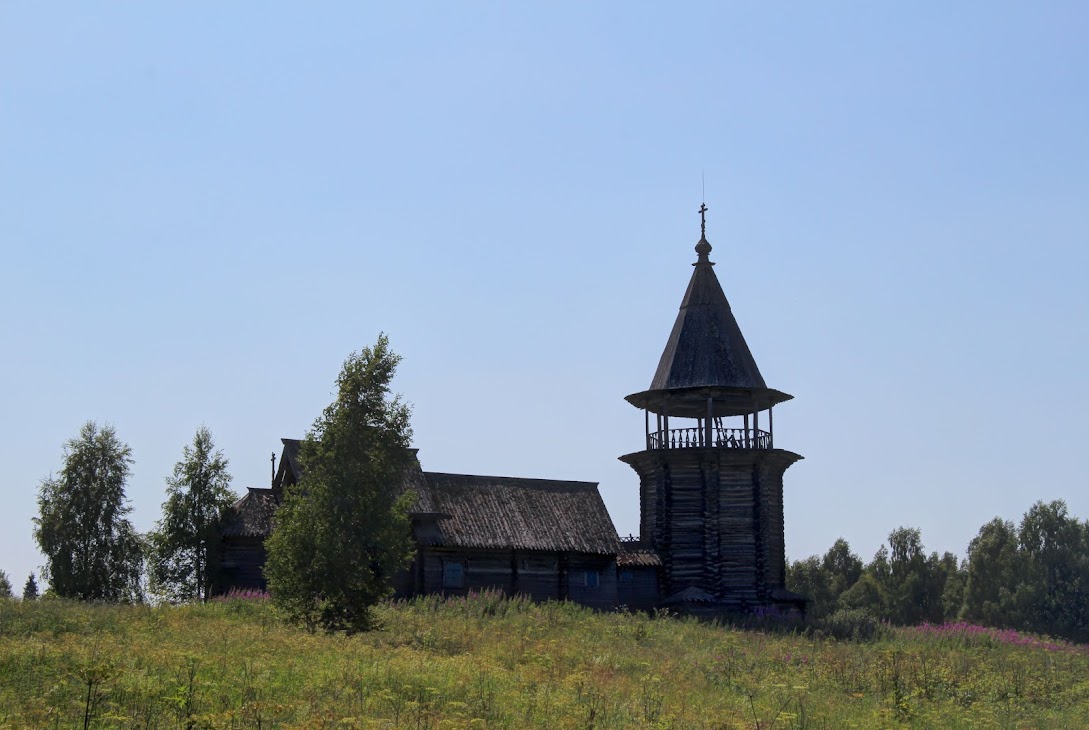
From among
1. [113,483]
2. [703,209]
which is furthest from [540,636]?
[113,483]

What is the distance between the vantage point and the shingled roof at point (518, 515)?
137 ft

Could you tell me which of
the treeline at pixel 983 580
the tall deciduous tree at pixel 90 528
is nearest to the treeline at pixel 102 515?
the tall deciduous tree at pixel 90 528

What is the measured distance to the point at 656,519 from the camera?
4450cm

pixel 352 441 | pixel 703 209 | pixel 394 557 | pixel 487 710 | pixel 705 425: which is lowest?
pixel 487 710

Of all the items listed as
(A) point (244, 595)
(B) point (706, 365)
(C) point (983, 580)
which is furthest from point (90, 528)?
(C) point (983, 580)

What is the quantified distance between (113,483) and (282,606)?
26.1 metres

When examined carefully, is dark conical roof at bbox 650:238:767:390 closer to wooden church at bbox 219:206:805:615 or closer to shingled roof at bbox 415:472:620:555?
wooden church at bbox 219:206:805:615

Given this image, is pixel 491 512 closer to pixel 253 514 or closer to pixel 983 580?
pixel 253 514

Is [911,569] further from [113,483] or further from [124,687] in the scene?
[124,687]

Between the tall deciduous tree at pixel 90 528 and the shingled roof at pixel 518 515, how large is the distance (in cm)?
1339

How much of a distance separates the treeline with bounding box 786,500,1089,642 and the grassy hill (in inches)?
1697

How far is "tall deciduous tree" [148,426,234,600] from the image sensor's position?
41.7m

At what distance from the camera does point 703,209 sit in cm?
4794

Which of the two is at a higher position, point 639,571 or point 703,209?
point 703,209
